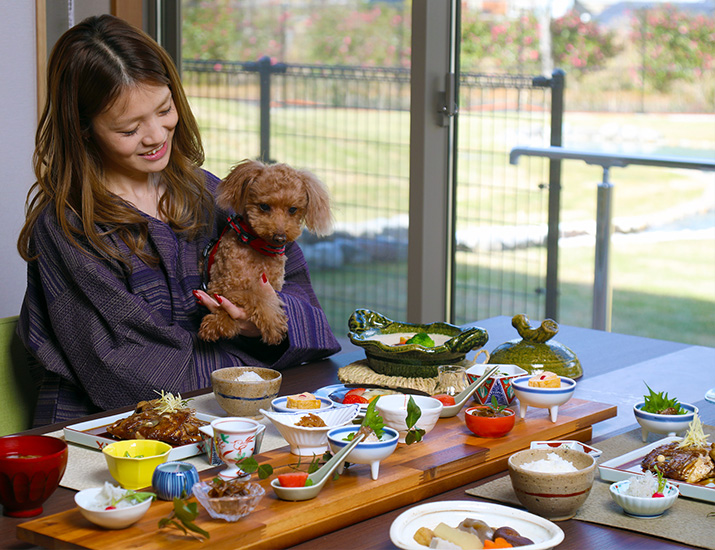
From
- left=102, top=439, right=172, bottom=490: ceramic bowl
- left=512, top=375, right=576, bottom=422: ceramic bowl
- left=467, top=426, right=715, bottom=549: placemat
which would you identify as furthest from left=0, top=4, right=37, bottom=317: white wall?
left=467, top=426, right=715, bottom=549: placemat

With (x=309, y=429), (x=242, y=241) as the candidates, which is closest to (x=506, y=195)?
(x=242, y=241)

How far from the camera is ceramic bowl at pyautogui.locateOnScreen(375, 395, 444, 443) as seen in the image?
1.17m

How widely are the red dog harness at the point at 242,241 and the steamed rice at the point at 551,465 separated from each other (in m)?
0.90

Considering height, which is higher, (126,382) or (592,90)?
(592,90)

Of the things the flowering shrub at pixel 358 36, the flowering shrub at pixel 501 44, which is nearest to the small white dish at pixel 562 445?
the flowering shrub at pixel 501 44

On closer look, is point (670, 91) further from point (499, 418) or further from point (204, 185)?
point (499, 418)

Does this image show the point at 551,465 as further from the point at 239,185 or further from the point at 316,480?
the point at 239,185

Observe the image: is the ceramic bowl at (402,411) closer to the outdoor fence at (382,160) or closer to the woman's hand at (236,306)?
the woman's hand at (236,306)

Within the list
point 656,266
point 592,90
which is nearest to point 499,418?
point 592,90

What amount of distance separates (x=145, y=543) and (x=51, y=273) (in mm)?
920

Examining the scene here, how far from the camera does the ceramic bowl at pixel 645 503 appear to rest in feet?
3.29

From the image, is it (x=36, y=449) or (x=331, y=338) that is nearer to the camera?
(x=36, y=449)

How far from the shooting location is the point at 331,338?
182 cm

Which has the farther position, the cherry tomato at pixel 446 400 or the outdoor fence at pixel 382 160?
the outdoor fence at pixel 382 160
